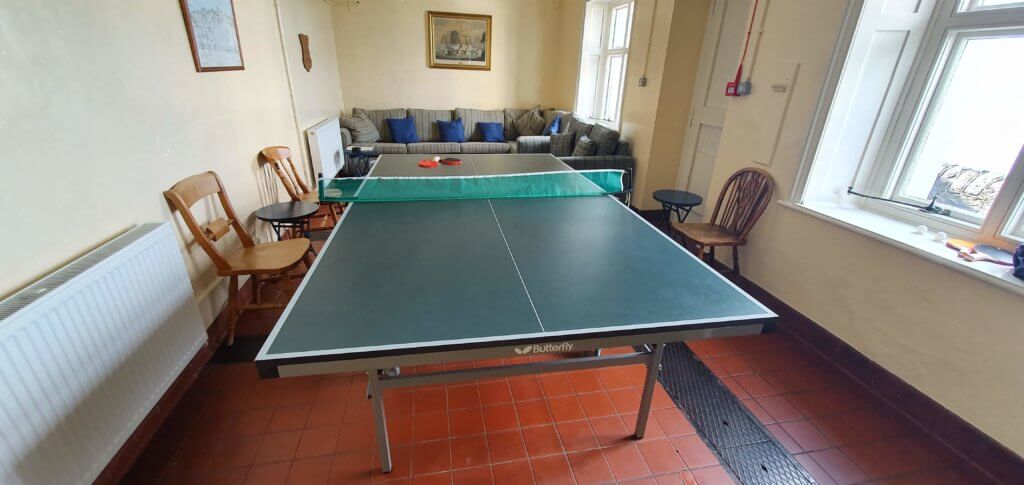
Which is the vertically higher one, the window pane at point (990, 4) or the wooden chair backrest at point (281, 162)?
the window pane at point (990, 4)

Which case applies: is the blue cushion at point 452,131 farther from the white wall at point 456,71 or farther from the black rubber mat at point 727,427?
the black rubber mat at point 727,427

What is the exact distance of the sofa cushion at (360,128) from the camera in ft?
19.3

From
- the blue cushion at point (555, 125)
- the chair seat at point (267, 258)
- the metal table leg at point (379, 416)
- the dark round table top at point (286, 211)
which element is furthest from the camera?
the blue cushion at point (555, 125)

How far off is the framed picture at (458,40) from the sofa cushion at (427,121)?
2.45ft

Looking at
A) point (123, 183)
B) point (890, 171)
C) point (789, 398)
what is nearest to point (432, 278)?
point (123, 183)

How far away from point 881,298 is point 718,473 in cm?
134

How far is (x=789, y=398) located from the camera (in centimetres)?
217

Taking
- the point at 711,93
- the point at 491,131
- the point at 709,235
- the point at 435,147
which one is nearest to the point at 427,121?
the point at 435,147

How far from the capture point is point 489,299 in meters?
1.41

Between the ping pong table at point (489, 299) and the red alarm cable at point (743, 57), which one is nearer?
the ping pong table at point (489, 299)

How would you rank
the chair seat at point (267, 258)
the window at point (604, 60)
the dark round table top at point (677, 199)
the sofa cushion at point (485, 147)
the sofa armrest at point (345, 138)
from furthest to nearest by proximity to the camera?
the sofa cushion at point (485, 147) → the sofa armrest at point (345, 138) → the window at point (604, 60) → the dark round table top at point (677, 199) → the chair seat at point (267, 258)

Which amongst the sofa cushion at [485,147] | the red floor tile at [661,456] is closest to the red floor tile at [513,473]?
the red floor tile at [661,456]

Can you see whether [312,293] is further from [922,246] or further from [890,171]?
[890,171]

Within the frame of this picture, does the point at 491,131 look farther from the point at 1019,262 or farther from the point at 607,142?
the point at 1019,262
